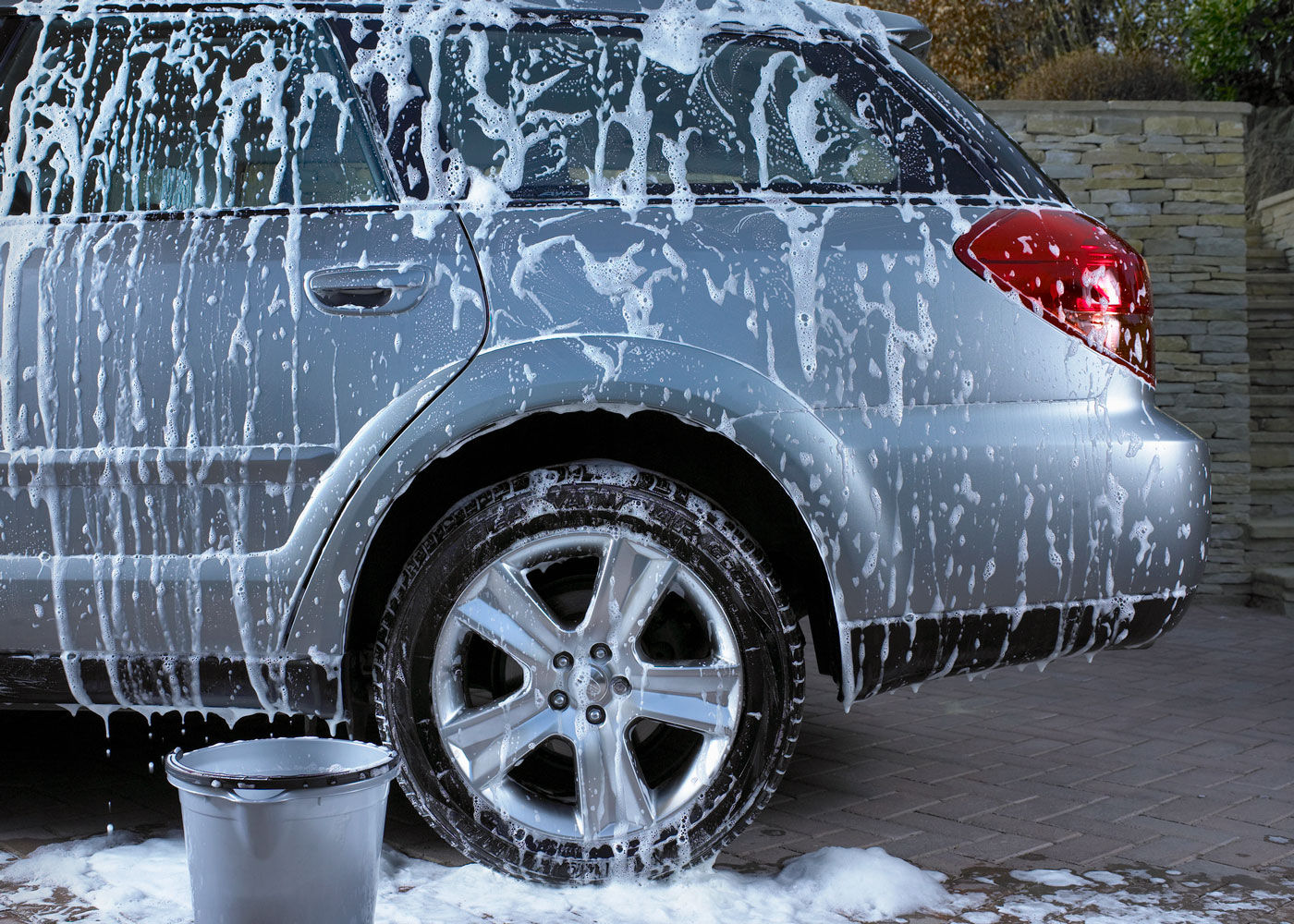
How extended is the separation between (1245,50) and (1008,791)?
12.3 m

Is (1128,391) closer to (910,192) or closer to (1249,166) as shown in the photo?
(910,192)

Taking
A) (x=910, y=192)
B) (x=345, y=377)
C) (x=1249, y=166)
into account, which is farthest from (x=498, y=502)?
(x=1249, y=166)

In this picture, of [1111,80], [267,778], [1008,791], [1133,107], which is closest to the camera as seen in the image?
[267,778]

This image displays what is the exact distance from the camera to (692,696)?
249 centimetres

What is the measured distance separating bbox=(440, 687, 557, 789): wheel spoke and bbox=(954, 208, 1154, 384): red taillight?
122 centimetres

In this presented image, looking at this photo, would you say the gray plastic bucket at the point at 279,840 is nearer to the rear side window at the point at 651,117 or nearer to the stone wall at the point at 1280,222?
the rear side window at the point at 651,117

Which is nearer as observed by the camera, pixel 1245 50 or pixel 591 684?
pixel 591 684

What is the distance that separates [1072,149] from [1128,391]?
4.99 meters

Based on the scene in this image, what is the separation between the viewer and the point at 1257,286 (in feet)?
25.8

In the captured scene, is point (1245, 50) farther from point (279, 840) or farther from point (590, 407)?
point (279, 840)

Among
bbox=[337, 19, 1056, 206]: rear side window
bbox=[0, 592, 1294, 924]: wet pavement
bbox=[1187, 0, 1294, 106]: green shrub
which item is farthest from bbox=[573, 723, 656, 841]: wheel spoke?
bbox=[1187, 0, 1294, 106]: green shrub

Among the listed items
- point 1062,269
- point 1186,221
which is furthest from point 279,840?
point 1186,221

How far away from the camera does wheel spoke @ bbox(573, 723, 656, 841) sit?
8.10 feet

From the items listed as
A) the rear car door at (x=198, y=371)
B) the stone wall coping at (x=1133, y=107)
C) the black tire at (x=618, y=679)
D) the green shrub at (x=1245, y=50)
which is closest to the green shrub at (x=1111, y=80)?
the green shrub at (x=1245, y=50)
